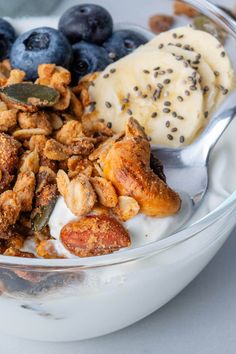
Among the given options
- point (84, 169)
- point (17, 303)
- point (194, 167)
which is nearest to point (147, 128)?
point (194, 167)

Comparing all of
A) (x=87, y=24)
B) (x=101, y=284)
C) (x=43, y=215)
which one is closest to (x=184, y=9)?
(x=87, y=24)

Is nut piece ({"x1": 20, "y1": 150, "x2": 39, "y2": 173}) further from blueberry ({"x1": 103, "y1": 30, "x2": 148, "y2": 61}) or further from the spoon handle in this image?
blueberry ({"x1": 103, "y1": 30, "x2": 148, "y2": 61})

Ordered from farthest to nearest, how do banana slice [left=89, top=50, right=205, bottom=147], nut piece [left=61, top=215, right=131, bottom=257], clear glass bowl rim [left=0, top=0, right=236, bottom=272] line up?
1. banana slice [left=89, top=50, right=205, bottom=147]
2. nut piece [left=61, top=215, right=131, bottom=257]
3. clear glass bowl rim [left=0, top=0, right=236, bottom=272]

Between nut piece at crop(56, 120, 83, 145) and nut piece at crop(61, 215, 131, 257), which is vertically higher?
nut piece at crop(61, 215, 131, 257)

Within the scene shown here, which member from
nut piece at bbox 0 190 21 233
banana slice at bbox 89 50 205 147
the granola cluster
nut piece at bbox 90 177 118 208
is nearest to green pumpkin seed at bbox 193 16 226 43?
banana slice at bbox 89 50 205 147

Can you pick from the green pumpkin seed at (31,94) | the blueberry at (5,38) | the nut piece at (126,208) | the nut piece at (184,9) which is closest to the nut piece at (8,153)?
the green pumpkin seed at (31,94)

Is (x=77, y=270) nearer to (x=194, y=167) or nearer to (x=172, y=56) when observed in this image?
(x=194, y=167)
